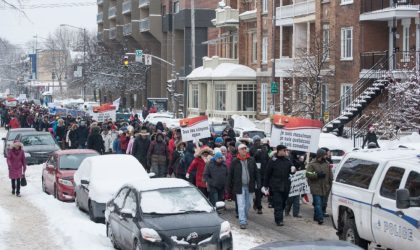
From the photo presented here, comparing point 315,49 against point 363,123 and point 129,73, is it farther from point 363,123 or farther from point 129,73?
point 129,73

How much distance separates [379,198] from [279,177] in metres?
4.87

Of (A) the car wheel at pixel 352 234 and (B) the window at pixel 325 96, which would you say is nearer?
(A) the car wheel at pixel 352 234

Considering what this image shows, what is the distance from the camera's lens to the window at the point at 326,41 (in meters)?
40.9

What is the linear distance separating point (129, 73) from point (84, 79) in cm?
1358

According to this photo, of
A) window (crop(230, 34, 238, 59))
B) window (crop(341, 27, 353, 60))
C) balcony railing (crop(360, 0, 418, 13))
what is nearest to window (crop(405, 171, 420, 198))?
balcony railing (crop(360, 0, 418, 13))

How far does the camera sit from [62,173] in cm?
2267

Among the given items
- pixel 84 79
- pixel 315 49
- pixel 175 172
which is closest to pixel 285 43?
pixel 315 49

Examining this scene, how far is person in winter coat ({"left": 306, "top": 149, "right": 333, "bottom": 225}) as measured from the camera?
58.4 feet

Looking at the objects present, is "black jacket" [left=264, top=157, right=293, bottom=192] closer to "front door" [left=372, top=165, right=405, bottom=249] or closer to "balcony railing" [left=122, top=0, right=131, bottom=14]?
"front door" [left=372, top=165, right=405, bottom=249]

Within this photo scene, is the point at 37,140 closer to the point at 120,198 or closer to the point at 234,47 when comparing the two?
the point at 120,198

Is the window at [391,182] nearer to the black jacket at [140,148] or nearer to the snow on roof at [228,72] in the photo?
the black jacket at [140,148]

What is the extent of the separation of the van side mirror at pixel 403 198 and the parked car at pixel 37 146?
21.2 m

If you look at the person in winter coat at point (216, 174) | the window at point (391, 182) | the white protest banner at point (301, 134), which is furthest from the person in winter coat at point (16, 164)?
the window at point (391, 182)

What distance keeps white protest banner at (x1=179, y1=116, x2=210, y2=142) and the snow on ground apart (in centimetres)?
564
